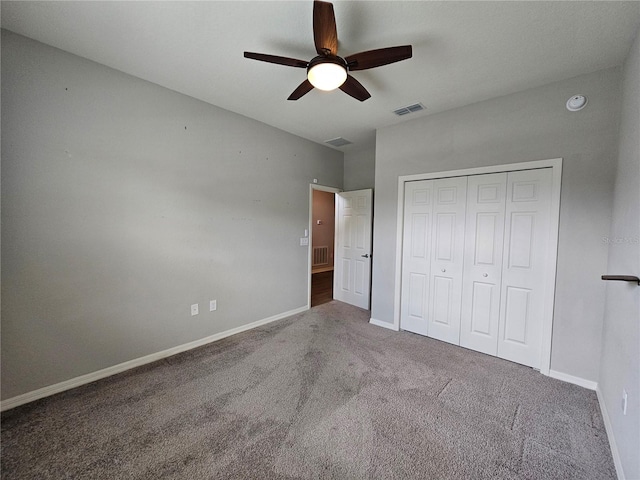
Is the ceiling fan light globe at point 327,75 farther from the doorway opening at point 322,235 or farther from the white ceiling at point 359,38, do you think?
the doorway opening at point 322,235

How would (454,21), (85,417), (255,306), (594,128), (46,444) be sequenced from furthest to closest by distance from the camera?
(255,306)
(594,128)
(85,417)
(454,21)
(46,444)

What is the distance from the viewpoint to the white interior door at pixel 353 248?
4.29 m

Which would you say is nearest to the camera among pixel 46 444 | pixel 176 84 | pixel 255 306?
pixel 46 444

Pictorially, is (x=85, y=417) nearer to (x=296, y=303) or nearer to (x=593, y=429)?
(x=296, y=303)

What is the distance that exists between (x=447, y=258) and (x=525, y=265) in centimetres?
72

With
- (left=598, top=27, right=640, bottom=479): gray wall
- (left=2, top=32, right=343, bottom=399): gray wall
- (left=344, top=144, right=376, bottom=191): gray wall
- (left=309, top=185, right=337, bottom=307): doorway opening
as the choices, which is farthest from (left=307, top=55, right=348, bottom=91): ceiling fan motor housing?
(left=309, top=185, right=337, bottom=307): doorway opening

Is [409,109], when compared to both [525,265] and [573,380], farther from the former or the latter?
[573,380]

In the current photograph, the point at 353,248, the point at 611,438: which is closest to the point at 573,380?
the point at 611,438

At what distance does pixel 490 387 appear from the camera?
2209mm

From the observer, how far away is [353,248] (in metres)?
4.51

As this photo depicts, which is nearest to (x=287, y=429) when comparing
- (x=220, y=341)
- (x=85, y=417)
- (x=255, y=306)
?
(x=85, y=417)

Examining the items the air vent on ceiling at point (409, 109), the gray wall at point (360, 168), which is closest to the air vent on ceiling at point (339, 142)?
the gray wall at point (360, 168)

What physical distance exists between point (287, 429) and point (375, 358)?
48.5 inches

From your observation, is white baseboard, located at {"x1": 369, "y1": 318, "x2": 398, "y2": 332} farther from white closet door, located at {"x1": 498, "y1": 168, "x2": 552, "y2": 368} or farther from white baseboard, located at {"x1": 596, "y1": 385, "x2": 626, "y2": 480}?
white baseboard, located at {"x1": 596, "y1": 385, "x2": 626, "y2": 480}
